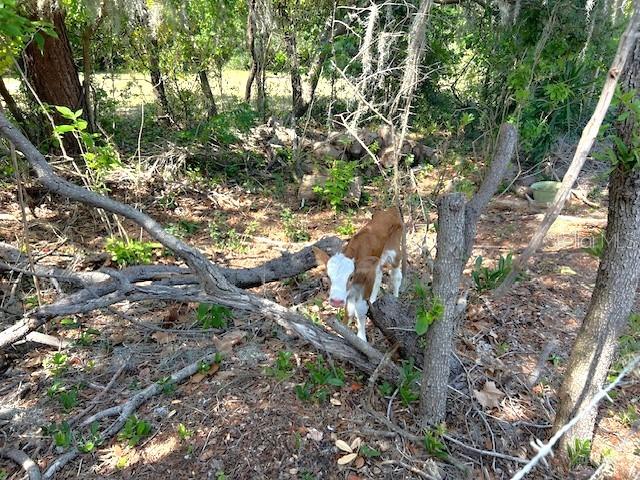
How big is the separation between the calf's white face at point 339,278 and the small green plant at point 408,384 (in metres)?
0.65

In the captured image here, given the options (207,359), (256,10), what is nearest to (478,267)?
(207,359)

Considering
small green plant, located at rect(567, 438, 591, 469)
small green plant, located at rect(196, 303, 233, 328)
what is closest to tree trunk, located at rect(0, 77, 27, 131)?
small green plant, located at rect(196, 303, 233, 328)

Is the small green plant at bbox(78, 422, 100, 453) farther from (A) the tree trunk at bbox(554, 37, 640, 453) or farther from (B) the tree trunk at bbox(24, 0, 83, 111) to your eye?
(B) the tree trunk at bbox(24, 0, 83, 111)

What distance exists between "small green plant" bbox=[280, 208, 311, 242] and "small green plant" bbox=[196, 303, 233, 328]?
251cm

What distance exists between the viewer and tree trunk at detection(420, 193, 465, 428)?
236cm

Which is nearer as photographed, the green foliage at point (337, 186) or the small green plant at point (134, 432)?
the small green plant at point (134, 432)

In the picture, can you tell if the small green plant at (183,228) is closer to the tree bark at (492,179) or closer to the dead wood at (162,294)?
the dead wood at (162,294)

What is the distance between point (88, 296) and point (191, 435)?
1286mm

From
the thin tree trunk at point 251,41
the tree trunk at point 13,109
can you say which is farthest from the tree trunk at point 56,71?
the thin tree trunk at point 251,41

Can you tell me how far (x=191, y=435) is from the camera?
2941 mm

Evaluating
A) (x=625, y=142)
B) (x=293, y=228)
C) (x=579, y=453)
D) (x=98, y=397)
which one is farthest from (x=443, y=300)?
(x=293, y=228)

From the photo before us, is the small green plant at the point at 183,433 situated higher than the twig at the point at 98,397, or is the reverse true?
the small green plant at the point at 183,433

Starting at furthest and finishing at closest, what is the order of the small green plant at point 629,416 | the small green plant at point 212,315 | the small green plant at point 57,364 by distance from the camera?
the small green plant at point 212,315, the small green plant at point 57,364, the small green plant at point 629,416

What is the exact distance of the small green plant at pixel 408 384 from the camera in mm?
2965
